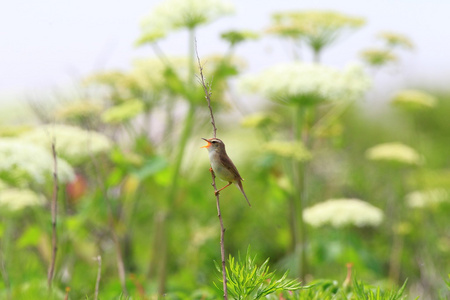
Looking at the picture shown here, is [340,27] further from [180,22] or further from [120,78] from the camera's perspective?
[120,78]

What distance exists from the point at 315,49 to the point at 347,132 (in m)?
3.23

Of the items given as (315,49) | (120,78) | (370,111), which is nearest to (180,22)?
(120,78)

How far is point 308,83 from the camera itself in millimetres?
2244

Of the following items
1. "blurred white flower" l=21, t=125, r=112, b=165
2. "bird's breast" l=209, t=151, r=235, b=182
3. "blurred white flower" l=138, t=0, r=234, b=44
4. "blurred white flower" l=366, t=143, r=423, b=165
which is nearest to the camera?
"bird's breast" l=209, t=151, r=235, b=182

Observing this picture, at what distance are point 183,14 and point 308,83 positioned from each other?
0.58 metres

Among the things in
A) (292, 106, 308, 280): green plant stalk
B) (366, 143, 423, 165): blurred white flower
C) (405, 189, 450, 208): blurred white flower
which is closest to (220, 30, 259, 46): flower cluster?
(292, 106, 308, 280): green plant stalk

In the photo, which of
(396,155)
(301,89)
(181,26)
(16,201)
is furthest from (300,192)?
(16,201)

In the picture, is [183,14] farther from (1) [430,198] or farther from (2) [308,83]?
(1) [430,198]

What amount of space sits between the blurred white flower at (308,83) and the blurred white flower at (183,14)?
0.33 m

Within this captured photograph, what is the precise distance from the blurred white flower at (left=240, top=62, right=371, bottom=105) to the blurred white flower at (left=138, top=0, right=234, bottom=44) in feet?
1.08

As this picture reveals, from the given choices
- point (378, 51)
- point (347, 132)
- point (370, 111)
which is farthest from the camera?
point (370, 111)

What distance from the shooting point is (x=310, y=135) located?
2676 mm

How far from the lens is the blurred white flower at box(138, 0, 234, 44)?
2.33m

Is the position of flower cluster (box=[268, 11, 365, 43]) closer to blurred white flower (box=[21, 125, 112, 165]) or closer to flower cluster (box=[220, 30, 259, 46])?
flower cluster (box=[220, 30, 259, 46])
